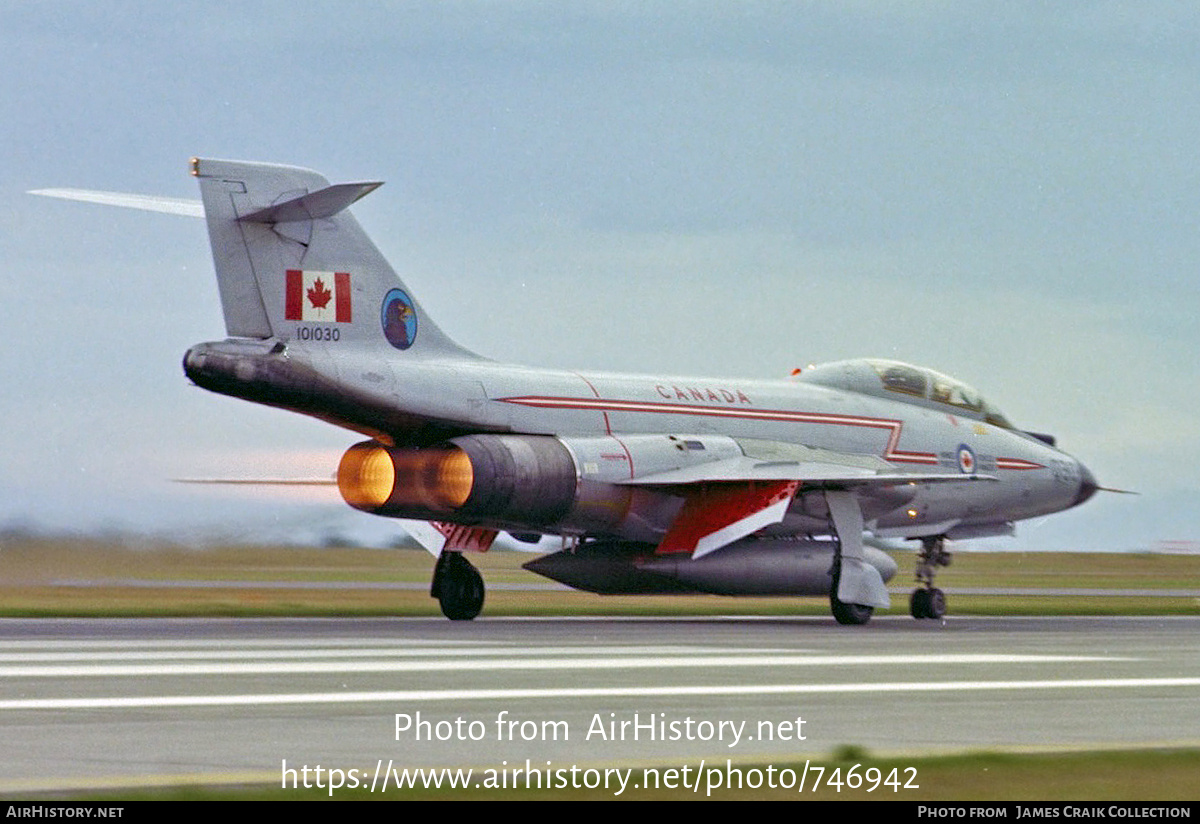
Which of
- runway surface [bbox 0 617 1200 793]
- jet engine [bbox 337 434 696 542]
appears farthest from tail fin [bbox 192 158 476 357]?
runway surface [bbox 0 617 1200 793]

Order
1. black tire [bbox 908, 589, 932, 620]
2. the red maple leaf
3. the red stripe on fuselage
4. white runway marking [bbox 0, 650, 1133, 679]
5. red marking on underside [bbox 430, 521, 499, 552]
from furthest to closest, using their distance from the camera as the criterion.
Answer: black tire [bbox 908, 589, 932, 620], red marking on underside [bbox 430, 521, 499, 552], the red stripe on fuselage, the red maple leaf, white runway marking [bbox 0, 650, 1133, 679]

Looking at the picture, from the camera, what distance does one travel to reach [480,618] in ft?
83.0

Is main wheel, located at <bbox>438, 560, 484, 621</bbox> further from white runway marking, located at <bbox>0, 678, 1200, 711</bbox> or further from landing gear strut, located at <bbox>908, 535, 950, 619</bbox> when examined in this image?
white runway marking, located at <bbox>0, 678, 1200, 711</bbox>

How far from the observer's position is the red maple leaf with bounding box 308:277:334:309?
21.7 m

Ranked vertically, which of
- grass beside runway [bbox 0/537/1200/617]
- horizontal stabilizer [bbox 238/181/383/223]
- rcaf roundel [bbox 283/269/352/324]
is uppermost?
horizontal stabilizer [bbox 238/181/383/223]

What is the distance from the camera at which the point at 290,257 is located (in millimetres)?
21641

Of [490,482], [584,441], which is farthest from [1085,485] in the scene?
[490,482]

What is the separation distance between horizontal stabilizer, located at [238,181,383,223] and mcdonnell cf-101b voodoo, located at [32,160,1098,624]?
3 centimetres

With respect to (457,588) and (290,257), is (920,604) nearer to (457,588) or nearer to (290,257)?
(457,588)

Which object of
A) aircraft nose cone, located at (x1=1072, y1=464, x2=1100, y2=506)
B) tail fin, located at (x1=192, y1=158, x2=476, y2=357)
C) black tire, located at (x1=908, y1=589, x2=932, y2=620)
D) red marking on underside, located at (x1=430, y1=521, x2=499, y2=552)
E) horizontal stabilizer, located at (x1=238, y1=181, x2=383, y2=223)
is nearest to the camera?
horizontal stabilizer, located at (x1=238, y1=181, x2=383, y2=223)

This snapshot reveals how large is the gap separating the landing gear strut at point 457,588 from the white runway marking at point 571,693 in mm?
10874

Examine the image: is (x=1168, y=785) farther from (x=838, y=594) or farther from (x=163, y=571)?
(x=163, y=571)

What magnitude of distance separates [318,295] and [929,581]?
1062 cm

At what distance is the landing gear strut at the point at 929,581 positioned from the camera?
26922mm
